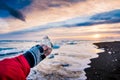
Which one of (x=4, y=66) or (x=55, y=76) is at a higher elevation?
(x=4, y=66)

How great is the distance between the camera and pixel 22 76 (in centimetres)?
269

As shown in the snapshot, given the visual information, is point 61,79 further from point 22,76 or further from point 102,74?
point 22,76

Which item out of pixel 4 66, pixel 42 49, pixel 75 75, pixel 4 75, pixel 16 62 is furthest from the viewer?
pixel 75 75

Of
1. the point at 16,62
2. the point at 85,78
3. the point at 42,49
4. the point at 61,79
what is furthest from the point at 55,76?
the point at 16,62

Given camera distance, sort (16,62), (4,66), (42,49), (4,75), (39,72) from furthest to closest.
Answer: (39,72), (42,49), (16,62), (4,66), (4,75)

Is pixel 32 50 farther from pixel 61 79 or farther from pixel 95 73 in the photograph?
pixel 95 73

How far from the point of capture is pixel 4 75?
2.42m

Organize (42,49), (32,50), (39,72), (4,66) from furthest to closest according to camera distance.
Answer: (39,72), (42,49), (32,50), (4,66)

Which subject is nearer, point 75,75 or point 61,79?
point 61,79

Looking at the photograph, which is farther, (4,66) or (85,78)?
(85,78)

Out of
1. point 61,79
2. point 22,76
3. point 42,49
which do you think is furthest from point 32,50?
point 61,79

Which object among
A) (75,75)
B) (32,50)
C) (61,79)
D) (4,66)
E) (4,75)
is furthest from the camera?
(75,75)

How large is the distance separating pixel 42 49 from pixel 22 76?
6.56 feet

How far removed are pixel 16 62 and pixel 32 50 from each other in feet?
4.09
